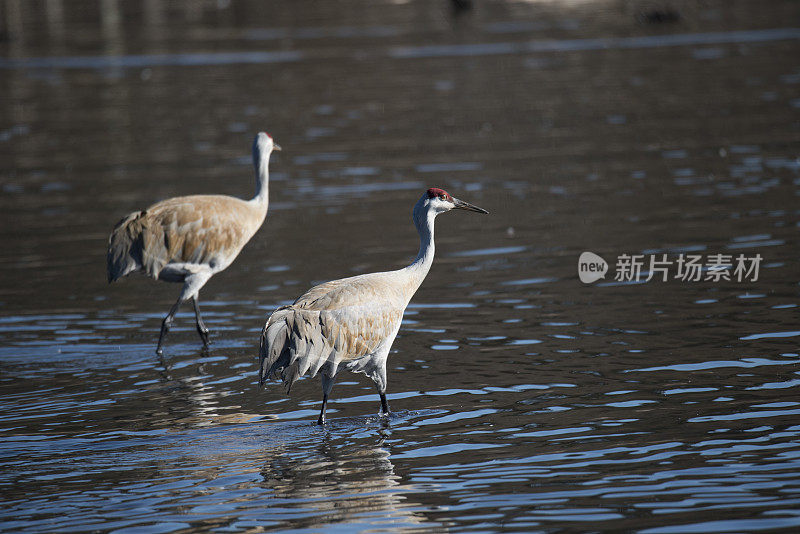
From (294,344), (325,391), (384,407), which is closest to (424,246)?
(384,407)

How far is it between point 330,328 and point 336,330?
0.18 feet

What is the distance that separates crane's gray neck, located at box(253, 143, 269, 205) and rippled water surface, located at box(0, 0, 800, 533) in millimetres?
1296

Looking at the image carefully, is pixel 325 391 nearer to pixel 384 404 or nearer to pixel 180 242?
pixel 384 404

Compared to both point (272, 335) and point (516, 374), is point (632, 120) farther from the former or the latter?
point (272, 335)

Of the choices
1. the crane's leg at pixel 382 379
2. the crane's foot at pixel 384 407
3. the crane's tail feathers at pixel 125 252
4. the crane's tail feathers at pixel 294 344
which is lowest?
the crane's foot at pixel 384 407

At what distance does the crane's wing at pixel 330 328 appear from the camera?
1020cm

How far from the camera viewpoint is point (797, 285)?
14328 millimetres

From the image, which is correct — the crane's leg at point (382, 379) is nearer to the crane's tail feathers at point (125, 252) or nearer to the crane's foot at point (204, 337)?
the crane's foot at point (204, 337)

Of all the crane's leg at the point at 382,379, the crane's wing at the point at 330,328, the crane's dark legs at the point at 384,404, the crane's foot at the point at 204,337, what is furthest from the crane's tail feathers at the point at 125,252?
the crane's dark legs at the point at 384,404

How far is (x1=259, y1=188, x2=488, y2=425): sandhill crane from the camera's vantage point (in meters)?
10.2

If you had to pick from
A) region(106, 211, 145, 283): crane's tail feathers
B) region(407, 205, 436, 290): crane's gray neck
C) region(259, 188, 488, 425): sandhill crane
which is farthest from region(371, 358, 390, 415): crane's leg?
region(106, 211, 145, 283): crane's tail feathers

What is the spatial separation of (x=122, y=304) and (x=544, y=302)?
5546mm

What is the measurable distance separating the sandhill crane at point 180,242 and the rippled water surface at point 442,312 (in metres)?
0.73

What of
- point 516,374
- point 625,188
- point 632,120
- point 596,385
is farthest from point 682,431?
point 632,120
